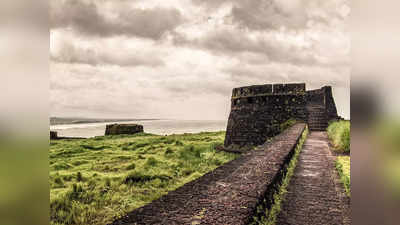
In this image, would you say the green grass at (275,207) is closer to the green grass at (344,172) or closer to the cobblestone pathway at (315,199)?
the cobblestone pathway at (315,199)

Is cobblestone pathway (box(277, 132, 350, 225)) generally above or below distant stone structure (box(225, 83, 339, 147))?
below

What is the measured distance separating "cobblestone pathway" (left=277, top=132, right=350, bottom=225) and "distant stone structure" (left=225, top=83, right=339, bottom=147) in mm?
10035

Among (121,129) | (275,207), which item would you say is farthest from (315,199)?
(121,129)

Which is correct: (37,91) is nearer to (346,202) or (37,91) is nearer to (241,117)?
(346,202)

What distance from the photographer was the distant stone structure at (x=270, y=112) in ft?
49.0

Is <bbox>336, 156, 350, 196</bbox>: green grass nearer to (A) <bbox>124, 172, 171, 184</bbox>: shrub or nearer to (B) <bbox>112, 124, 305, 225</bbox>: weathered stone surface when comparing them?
(B) <bbox>112, 124, 305, 225</bbox>: weathered stone surface

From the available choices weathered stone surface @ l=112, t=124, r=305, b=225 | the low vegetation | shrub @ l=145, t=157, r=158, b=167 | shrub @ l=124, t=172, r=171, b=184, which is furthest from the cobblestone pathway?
shrub @ l=145, t=157, r=158, b=167

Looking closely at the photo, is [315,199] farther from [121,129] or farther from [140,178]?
[121,129]

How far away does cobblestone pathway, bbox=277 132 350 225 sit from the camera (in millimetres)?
2812

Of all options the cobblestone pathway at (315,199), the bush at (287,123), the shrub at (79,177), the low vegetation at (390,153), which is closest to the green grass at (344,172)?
the cobblestone pathway at (315,199)

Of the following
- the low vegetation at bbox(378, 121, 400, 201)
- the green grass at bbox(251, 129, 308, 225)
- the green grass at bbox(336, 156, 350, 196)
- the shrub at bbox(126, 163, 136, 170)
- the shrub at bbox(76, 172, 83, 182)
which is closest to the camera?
the low vegetation at bbox(378, 121, 400, 201)

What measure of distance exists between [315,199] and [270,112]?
39.7 ft

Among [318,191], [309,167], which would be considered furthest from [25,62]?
[309,167]

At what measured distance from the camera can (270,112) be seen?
15.1 m
